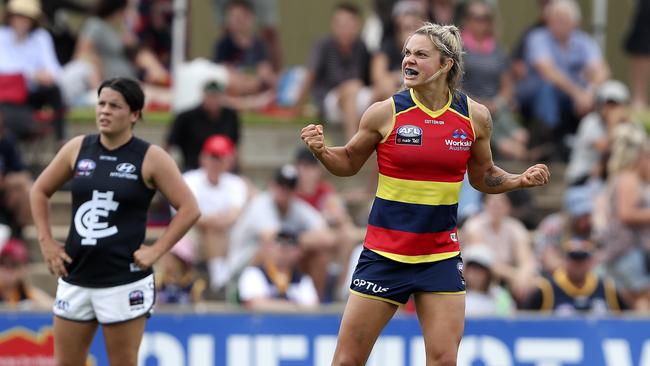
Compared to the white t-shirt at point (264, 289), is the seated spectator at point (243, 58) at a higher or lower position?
higher

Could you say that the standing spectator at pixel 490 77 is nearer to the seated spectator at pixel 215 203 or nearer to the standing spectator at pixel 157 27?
the seated spectator at pixel 215 203

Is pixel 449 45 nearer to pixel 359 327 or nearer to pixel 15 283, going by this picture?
pixel 359 327

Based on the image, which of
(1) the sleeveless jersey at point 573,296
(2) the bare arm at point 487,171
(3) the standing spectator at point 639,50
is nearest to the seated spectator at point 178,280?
(1) the sleeveless jersey at point 573,296

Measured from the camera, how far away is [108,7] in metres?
15.5

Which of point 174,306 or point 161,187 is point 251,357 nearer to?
point 174,306

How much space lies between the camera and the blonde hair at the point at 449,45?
7.86 m

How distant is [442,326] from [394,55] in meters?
7.71

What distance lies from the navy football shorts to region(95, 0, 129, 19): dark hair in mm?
8406

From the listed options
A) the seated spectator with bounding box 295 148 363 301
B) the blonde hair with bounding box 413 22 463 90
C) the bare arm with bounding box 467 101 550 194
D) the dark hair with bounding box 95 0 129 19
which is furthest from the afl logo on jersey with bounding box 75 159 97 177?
the dark hair with bounding box 95 0 129 19

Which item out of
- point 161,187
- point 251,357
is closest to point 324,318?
point 251,357

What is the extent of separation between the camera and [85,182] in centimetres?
846

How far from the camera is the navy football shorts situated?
311 inches

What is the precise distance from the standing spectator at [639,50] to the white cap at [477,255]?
4944 millimetres

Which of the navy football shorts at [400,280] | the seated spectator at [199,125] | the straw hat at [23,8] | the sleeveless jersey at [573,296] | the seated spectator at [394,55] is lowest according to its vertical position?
the navy football shorts at [400,280]
